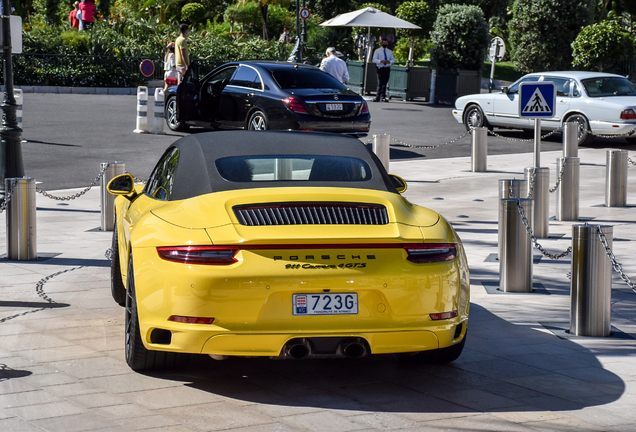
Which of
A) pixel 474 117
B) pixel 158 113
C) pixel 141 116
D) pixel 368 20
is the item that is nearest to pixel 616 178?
pixel 474 117

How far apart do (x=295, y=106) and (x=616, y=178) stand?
5.87 metres

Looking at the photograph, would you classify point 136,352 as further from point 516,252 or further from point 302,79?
point 302,79

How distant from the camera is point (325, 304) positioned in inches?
191

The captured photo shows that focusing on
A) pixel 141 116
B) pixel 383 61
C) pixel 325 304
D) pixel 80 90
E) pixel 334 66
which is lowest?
pixel 325 304

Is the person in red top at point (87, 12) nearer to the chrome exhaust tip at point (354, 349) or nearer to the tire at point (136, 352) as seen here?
the tire at point (136, 352)

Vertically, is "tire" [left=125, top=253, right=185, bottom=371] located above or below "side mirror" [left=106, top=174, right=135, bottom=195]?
below

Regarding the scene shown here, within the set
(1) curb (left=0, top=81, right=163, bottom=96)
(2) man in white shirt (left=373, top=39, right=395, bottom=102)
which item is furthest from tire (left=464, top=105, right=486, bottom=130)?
(1) curb (left=0, top=81, right=163, bottom=96)

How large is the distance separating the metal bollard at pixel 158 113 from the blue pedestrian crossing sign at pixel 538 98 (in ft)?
33.0

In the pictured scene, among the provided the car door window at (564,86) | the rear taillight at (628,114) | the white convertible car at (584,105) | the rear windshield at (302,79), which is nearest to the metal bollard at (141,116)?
the rear windshield at (302,79)

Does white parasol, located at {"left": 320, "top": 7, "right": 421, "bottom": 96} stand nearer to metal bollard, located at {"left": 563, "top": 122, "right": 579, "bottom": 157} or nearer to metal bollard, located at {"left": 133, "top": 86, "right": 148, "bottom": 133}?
metal bollard, located at {"left": 133, "top": 86, "right": 148, "bottom": 133}

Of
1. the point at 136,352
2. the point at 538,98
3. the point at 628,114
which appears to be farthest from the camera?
the point at 628,114

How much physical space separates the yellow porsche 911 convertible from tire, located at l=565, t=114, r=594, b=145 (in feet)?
52.3

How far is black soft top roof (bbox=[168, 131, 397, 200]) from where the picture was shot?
5.47m

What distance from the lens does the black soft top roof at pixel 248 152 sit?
17.9ft
